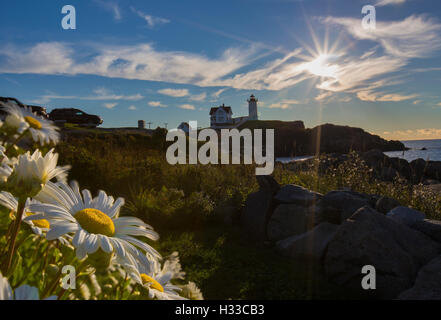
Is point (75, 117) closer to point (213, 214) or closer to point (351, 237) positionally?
point (213, 214)

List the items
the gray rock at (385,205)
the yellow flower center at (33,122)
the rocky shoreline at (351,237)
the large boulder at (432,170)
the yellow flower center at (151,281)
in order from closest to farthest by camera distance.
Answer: the yellow flower center at (151,281) → the yellow flower center at (33,122) → the rocky shoreline at (351,237) → the gray rock at (385,205) → the large boulder at (432,170)

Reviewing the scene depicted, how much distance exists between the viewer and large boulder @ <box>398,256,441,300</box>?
3381mm

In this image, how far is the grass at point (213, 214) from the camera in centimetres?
430

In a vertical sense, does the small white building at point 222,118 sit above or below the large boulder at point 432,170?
above

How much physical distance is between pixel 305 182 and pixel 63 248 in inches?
345

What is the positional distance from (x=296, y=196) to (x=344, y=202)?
88 cm

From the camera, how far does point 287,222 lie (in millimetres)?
5922

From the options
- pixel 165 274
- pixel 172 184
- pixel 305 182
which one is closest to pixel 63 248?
pixel 165 274

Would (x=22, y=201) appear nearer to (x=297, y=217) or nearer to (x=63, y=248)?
(x=63, y=248)

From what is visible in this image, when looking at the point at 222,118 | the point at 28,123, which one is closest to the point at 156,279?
the point at 28,123

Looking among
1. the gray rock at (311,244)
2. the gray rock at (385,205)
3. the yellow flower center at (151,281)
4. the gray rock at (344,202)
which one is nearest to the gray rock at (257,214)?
the gray rock at (311,244)

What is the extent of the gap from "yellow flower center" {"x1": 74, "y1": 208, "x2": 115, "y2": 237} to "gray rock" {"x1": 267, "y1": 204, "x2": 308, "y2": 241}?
5040 millimetres

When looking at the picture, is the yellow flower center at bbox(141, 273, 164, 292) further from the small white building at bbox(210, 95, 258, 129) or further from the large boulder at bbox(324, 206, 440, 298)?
the small white building at bbox(210, 95, 258, 129)

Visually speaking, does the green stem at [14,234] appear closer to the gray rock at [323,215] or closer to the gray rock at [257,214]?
the gray rock at [323,215]
